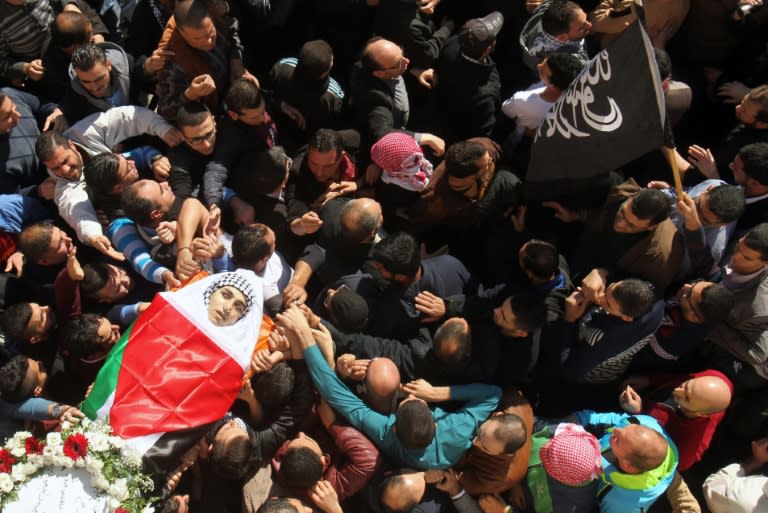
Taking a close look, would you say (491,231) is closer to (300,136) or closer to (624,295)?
(624,295)

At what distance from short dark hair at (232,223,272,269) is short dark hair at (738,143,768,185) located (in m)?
3.45

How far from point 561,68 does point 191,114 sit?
2743 mm

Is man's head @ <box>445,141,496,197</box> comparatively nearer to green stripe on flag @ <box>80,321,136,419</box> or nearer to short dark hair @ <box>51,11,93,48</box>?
green stripe on flag @ <box>80,321,136,419</box>

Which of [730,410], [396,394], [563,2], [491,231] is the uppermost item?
[563,2]

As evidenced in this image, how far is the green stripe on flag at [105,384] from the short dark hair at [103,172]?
117cm

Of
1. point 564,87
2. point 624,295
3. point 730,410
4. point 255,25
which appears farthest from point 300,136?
point 730,410

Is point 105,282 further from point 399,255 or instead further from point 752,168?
point 752,168

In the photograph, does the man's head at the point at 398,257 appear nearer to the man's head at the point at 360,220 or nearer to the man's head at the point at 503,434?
the man's head at the point at 360,220

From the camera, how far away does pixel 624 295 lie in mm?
4355

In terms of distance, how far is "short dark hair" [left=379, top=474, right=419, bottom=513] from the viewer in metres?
4.24

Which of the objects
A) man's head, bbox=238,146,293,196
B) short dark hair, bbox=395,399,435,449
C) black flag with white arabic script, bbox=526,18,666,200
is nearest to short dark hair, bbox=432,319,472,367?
short dark hair, bbox=395,399,435,449

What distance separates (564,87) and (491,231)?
120cm

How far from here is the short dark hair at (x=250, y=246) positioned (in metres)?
4.56

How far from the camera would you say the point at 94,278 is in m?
4.68
